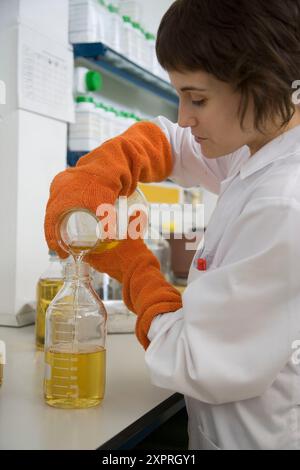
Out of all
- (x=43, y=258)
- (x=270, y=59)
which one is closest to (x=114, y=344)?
(x=43, y=258)

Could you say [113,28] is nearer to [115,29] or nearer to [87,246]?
[115,29]

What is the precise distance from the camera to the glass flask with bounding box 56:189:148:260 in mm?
1080

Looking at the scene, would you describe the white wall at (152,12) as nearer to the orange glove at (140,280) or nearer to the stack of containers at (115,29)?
the stack of containers at (115,29)

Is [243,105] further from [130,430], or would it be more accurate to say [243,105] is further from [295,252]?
[130,430]

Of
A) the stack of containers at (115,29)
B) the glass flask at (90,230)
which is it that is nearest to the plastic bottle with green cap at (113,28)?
the stack of containers at (115,29)

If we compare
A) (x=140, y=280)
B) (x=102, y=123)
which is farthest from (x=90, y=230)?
(x=102, y=123)

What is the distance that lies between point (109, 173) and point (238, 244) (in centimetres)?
32

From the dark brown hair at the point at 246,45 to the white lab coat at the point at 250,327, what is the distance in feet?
0.39

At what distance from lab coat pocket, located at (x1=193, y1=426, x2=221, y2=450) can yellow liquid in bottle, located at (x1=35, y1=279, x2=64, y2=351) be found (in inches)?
21.9

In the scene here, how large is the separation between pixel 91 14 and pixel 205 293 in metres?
1.58

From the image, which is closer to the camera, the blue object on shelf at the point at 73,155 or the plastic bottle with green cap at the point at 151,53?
the blue object on shelf at the point at 73,155

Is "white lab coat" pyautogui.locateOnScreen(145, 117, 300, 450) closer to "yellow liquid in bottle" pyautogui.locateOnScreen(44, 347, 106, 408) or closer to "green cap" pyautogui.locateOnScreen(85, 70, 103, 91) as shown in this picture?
"yellow liquid in bottle" pyautogui.locateOnScreen(44, 347, 106, 408)

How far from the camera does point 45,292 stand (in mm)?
1540

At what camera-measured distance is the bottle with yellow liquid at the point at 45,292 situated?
4.87 feet
